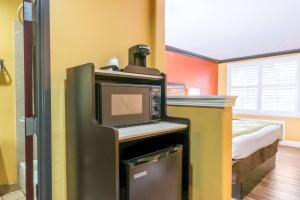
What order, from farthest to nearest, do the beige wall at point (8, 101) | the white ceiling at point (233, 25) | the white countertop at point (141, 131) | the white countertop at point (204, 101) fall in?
the white ceiling at point (233, 25), the beige wall at point (8, 101), the white countertop at point (204, 101), the white countertop at point (141, 131)

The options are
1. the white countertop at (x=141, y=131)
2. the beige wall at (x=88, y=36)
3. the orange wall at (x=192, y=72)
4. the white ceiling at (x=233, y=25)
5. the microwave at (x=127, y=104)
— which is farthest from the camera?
the orange wall at (x=192, y=72)

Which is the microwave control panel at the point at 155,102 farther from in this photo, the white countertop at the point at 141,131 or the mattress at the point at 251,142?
the mattress at the point at 251,142

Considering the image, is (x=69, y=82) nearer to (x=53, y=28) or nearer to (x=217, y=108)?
(x=53, y=28)

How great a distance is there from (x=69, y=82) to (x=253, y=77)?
228 inches

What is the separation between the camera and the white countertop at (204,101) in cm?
147

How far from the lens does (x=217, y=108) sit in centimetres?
152

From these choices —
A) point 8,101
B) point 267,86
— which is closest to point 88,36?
point 8,101

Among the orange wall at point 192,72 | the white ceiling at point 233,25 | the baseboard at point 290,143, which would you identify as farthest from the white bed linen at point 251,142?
the orange wall at point 192,72

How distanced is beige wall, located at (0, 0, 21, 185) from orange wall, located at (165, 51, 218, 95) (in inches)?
130

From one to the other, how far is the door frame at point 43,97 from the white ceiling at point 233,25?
Result: 5.93 ft

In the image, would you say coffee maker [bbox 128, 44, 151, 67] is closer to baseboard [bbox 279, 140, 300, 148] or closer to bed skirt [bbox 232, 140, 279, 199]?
bed skirt [bbox 232, 140, 279, 199]

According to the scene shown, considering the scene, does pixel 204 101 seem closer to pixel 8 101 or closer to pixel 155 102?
pixel 155 102

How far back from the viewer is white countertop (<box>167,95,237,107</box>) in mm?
1474

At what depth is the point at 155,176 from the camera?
1261 mm
